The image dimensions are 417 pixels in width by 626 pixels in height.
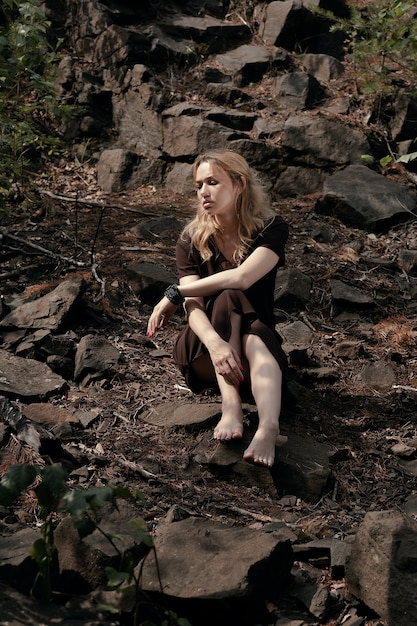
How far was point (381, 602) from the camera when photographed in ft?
9.59

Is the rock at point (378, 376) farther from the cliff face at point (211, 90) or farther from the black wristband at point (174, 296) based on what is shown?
the cliff face at point (211, 90)

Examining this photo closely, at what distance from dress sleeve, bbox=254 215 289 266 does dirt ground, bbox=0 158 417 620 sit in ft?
3.16

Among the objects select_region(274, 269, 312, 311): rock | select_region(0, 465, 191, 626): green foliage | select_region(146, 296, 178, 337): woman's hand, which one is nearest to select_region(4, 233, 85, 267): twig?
select_region(274, 269, 312, 311): rock

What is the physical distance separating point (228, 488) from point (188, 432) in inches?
20.3

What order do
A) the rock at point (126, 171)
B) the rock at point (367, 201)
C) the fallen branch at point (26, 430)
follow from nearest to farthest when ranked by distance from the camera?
the fallen branch at point (26, 430)
the rock at point (367, 201)
the rock at point (126, 171)

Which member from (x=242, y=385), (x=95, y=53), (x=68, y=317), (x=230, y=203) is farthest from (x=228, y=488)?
(x=95, y=53)

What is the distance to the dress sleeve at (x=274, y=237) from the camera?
15.3 ft

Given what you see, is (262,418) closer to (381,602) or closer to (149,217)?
(381,602)

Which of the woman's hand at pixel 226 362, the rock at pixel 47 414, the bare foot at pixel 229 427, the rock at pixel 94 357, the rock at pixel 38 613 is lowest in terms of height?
the rock at pixel 94 357

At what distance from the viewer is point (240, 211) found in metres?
4.75

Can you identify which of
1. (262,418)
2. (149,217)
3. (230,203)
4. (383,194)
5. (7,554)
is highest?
(230,203)

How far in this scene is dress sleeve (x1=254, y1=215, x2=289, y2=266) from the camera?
4.67 m

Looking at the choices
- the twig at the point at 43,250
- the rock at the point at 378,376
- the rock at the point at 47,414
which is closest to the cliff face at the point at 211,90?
the twig at the point at 43,250

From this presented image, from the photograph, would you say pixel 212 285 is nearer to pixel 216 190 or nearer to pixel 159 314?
pixel 159 314
